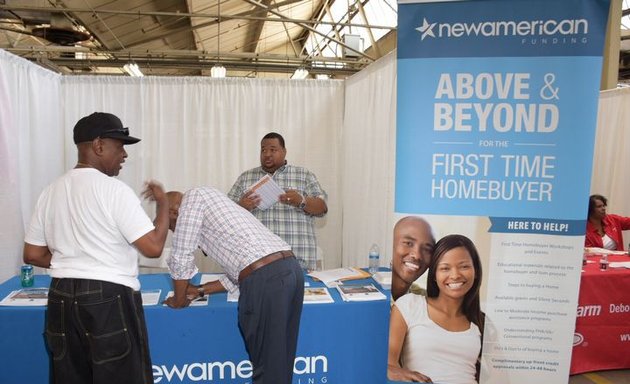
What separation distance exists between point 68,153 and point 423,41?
3450mm

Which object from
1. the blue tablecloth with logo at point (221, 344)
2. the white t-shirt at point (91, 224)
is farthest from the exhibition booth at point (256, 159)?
the white t-shirt at point (91, 224)

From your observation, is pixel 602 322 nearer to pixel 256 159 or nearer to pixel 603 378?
pixel 603 378

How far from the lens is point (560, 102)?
2006mm

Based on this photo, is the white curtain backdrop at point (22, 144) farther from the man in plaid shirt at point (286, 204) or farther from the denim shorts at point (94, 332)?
the denim shorts at point (94, 332)

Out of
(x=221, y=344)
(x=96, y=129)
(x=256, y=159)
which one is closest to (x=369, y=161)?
(x=256, y=159)

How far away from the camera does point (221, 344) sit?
215 cm

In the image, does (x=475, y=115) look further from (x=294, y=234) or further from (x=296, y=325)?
(x=294, y=234)

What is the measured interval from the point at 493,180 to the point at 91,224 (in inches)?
69.2

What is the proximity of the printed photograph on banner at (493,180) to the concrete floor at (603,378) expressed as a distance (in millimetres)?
1009

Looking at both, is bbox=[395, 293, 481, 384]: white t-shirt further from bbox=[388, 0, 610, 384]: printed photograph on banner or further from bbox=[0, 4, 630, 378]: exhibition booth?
bbox=[0, 4, 630, 378]: exhibition booth

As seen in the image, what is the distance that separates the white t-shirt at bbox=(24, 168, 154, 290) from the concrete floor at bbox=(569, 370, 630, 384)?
3.00 m

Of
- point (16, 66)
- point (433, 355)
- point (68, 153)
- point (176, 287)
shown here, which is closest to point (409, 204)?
point (433, 355)

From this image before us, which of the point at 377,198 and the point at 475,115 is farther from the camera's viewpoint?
the point at 377,198

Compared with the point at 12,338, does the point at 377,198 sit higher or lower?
higher
